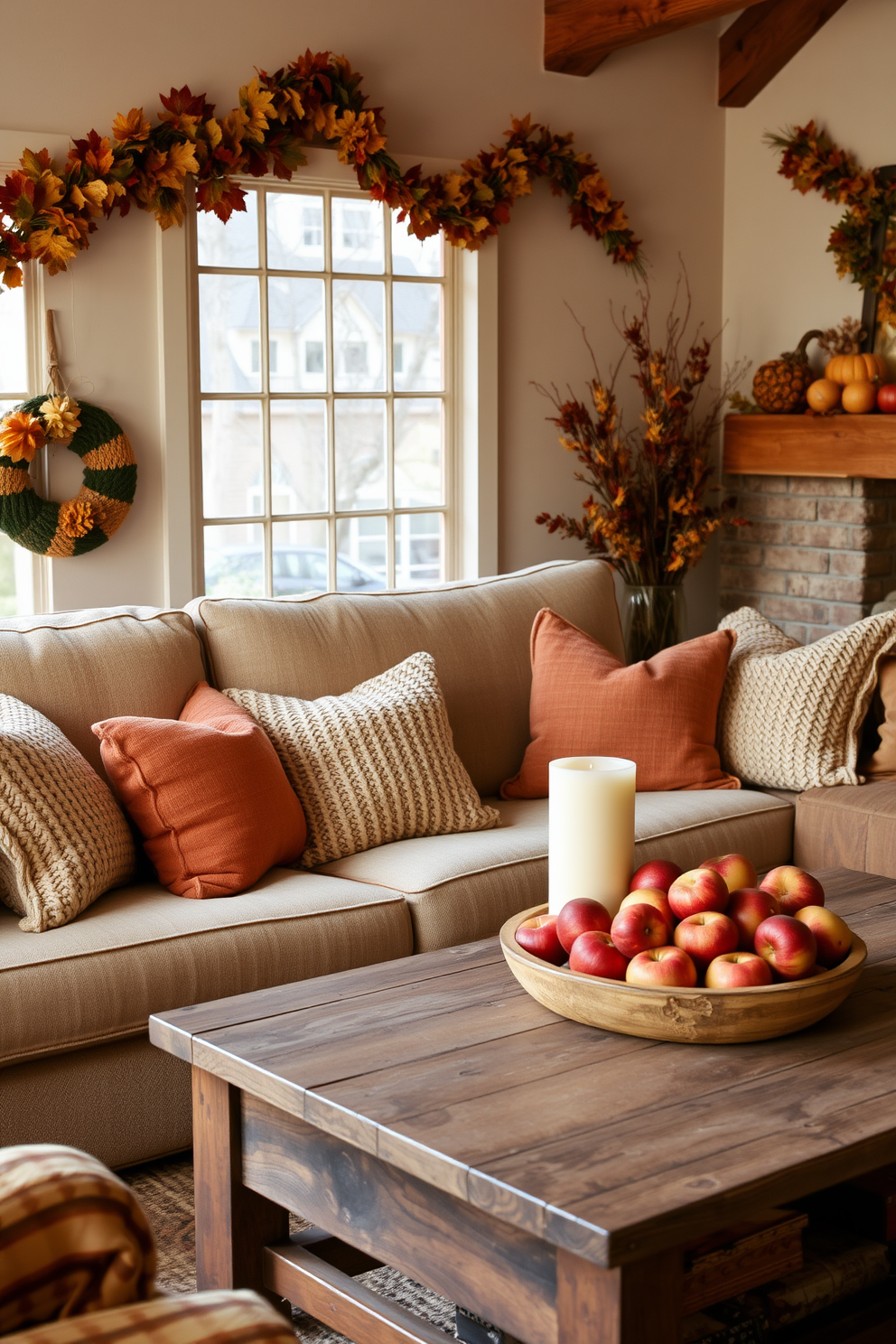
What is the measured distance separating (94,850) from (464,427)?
2.40 metres

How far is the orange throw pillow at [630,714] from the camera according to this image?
3240 mm

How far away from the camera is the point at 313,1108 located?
153 centimetres

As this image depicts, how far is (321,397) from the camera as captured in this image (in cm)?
422

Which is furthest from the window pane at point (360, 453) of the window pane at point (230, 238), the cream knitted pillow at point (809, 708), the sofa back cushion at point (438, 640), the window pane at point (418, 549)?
the cream knitted pillow at point (809, 708)

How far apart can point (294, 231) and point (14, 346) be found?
3.06 feet

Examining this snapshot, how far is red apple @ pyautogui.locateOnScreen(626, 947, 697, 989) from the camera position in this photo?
1637mm

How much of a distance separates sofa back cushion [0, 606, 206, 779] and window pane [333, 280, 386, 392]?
151 centimetres

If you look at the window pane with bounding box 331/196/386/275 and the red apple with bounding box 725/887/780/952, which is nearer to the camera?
the red apple with bounding box 725/887/780/952

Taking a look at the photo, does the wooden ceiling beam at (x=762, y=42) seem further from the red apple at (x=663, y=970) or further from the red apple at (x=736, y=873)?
the red apple at (x=663, y=970)

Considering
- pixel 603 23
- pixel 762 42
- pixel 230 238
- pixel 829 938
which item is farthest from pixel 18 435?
pixel 762 42

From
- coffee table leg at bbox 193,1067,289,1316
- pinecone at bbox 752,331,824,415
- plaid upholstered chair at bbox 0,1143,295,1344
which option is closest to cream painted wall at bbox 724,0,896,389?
pinecone at bbox 752,331,824,415

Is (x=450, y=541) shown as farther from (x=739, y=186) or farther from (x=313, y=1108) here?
(x=313, y=1108)

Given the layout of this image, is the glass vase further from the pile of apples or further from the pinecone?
the pile of apples

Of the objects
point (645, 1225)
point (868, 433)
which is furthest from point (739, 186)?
point (645, 1225)
